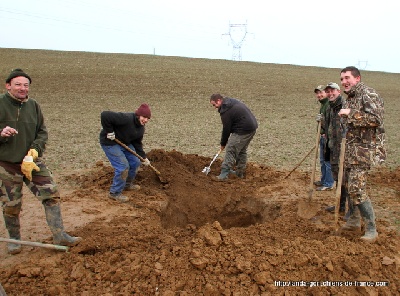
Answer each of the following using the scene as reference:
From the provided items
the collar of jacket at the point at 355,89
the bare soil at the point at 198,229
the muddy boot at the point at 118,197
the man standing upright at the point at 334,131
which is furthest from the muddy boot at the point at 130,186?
the collar of jacket at the point at 355,89

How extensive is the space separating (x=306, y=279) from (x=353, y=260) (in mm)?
597

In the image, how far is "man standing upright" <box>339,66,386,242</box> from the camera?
4.21 m

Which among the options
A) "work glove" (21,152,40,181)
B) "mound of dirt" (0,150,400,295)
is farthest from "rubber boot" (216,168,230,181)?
"work glove" (21,152,40,181)

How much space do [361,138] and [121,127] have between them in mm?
3553

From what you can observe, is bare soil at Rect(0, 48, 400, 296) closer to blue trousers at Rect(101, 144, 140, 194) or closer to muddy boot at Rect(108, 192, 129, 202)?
muddy boot at Rect(108, 192, 129, 202)

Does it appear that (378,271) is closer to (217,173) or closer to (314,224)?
(314,224)

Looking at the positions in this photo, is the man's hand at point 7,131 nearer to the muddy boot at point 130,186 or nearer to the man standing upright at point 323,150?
the muddy boot at point 130,186

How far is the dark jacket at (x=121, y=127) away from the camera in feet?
19.0

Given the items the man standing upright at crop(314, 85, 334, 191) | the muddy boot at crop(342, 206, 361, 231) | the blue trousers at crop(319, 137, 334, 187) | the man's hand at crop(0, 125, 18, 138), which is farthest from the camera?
the blue trousers at crop(319, 137, 334, 187)

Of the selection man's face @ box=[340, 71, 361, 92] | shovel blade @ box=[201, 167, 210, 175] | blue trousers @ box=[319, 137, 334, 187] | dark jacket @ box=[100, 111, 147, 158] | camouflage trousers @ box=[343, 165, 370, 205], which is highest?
man's face @ box=[340, 71, 361, 92]

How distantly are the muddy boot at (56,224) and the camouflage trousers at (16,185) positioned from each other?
0.28 feet

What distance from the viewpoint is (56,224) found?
4.36 metres

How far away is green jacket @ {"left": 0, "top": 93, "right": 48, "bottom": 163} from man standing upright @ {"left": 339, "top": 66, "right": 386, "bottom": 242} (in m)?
3.53

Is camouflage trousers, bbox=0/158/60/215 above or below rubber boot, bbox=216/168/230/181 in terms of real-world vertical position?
above
